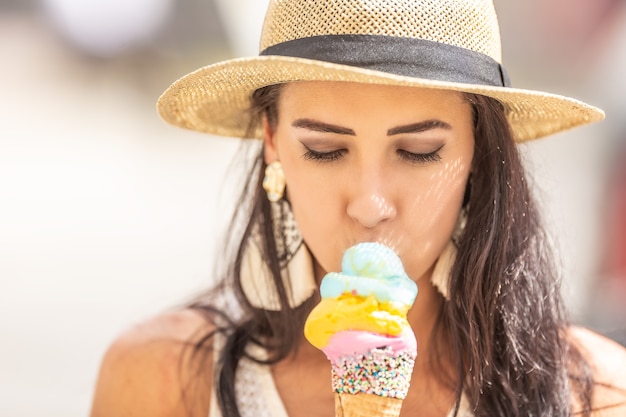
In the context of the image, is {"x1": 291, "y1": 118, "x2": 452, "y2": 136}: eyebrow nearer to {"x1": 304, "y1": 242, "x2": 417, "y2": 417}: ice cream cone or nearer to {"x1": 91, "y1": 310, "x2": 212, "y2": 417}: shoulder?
{"x1": 304, "y1": 242, "x2": 417, "y2": 417}: ice cream cone

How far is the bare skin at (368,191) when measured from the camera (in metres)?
1.97

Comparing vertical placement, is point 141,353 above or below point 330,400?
above

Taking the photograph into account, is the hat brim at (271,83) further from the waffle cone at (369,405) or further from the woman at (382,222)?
the waffle cone at (369,405)

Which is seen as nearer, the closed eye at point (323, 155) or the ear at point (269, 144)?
the closed eye at point (323, 155)

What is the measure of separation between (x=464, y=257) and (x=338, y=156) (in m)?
0.49

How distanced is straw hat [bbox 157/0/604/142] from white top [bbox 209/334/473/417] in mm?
839

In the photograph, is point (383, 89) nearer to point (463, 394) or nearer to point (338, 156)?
point (338, 156)

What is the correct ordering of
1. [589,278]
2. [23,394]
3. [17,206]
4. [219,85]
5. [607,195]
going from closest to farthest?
1. [219,85]
2. [23,394]
3. [589,278]
4. [607,195]
5. [17,206]

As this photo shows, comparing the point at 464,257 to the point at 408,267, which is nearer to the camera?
the point at 408,267

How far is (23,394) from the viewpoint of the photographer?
4836 mm

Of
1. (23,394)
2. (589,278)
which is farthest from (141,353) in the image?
(589,278)

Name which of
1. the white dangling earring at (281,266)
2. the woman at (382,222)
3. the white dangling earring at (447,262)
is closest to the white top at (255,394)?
the woman at (382,222)

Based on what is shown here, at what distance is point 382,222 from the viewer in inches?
78.7

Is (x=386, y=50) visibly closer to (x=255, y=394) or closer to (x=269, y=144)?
(x=269, y=144)
